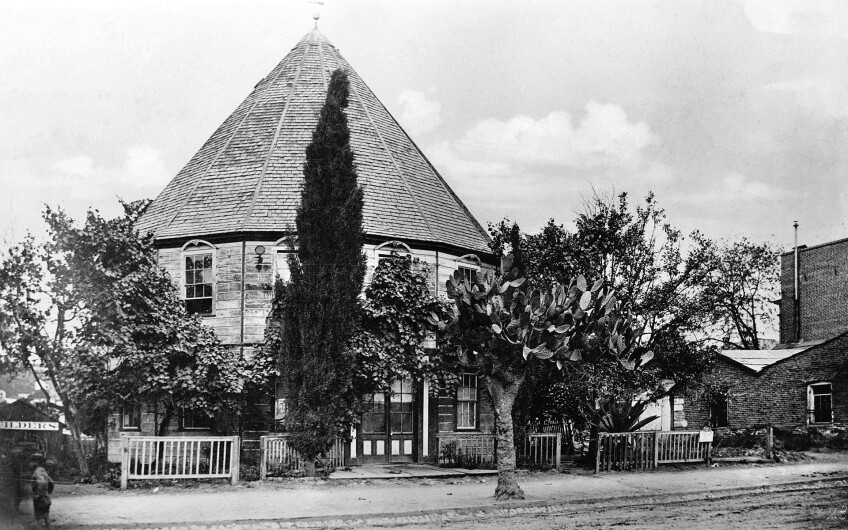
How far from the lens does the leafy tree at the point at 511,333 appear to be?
16.0 metres

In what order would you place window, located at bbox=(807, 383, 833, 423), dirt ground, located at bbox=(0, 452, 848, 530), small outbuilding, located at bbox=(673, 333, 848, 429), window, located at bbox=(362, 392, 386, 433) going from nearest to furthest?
dirt ground, located at bbox=(0, 452, 848, 530) < window, located at bbox=(362, 392, 386, 433) < small outbuilding, located at bbox=(673, 333, 848, 429) < window, located at bbox=(807, 383, 833, 423)

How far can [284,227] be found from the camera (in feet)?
75.6

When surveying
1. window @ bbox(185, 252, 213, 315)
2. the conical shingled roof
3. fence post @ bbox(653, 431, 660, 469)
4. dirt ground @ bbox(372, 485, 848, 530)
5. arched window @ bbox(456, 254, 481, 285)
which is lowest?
dirt ground @ bbox(372, 485, 848, 530)

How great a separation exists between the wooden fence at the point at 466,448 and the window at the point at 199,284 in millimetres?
7191

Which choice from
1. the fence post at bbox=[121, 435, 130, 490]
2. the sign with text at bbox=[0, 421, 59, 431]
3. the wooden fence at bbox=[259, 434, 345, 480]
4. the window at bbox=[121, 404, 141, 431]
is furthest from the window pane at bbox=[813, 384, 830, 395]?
the sign with text at bbox=[0, 421, 59, 431]

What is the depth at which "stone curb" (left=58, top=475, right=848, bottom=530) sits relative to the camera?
42.2 feet

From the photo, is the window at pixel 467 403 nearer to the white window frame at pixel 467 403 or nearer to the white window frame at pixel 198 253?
the white window frame at pixel 467 403

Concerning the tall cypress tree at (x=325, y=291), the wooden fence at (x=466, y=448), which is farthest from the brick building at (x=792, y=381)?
the tall cypress tree at (x=325, y=291)

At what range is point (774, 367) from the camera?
105ft

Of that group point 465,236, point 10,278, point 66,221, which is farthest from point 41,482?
point 465,236

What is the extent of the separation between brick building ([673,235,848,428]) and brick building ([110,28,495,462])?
9.92 meters

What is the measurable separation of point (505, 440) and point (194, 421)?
10109 mm

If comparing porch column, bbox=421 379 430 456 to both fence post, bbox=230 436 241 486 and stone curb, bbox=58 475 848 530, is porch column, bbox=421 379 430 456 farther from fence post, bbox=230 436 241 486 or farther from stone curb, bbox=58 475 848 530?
stone curb, bbox=58 475 848 530

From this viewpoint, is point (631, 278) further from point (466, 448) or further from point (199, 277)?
point (199, 277)
